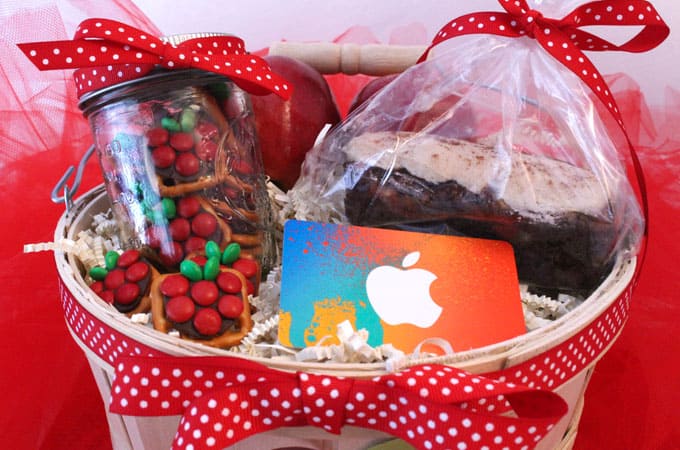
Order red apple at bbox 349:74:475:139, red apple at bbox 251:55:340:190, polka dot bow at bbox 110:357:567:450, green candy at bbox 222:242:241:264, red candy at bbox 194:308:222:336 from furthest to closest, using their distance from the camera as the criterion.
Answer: red apple at bbox 251:55:340:190
red apple at bbox 349:74:475:139
green candy at bbox 222:242:241:264
red candy at bbox 194:308:222:336
polka dot bow at bbox 110:357:567:450

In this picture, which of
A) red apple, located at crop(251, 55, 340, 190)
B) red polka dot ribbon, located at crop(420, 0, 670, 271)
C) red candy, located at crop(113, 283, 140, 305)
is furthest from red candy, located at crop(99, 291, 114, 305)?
red polka dot ribbon, located at crop(420, 0, 670, 271)

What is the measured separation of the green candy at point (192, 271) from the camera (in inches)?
28.9

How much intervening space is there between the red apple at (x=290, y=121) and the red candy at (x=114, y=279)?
41cm

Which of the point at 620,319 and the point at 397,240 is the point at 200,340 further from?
the point at 620,319

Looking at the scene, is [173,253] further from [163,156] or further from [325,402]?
[325,402]

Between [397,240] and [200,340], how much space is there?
28 centimetres

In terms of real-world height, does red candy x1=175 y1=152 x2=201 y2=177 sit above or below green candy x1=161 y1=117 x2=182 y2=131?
below

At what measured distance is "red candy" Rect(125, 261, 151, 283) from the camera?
76cm

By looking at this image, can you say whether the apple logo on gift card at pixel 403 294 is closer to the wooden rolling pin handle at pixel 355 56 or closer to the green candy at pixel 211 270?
the green candy at pixel 211 270

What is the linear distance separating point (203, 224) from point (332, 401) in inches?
13.4

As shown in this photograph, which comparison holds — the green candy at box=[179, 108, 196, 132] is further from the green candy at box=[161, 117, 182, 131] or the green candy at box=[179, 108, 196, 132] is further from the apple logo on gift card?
the apple logo on gift card

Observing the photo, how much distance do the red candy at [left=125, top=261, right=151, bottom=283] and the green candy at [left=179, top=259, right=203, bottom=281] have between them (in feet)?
0.21

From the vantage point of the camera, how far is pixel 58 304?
3.47ft

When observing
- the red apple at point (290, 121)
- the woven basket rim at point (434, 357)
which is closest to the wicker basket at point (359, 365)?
the woven basket rim at point (434, 357)
